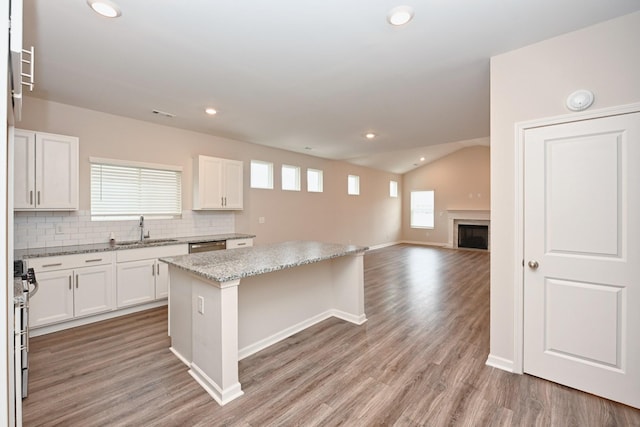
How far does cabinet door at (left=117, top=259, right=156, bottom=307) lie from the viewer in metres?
3.60

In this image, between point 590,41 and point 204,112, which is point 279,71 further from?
point 590,41

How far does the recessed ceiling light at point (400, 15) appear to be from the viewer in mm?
1896

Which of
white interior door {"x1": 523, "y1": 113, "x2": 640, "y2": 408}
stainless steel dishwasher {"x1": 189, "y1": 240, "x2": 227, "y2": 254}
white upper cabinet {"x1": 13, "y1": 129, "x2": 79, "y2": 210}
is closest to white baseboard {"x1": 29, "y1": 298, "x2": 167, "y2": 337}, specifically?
stainless steel dishwasher {"x1": 189, "y1": 240, "x2": 227, "y2": 254}

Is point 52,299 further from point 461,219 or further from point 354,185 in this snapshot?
point 461,219

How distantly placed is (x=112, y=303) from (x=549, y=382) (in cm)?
451

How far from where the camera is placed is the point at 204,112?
389cm

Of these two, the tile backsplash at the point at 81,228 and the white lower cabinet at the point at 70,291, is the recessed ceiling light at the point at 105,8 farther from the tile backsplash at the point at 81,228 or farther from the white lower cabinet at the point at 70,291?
the tile backsplash at the point at 81,228

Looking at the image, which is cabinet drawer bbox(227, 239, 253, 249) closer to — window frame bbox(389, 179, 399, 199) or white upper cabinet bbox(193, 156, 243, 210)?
white upper cabinet bbox(193, 156, 243, 210)

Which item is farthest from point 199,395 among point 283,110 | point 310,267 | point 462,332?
point 283,110

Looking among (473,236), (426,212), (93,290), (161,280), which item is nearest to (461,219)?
(473,236)

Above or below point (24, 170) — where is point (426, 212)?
below

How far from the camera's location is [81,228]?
3.71m

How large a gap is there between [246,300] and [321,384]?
A: 0.98 m

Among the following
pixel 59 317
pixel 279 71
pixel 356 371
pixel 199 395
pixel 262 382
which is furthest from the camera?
pixel 59 317
